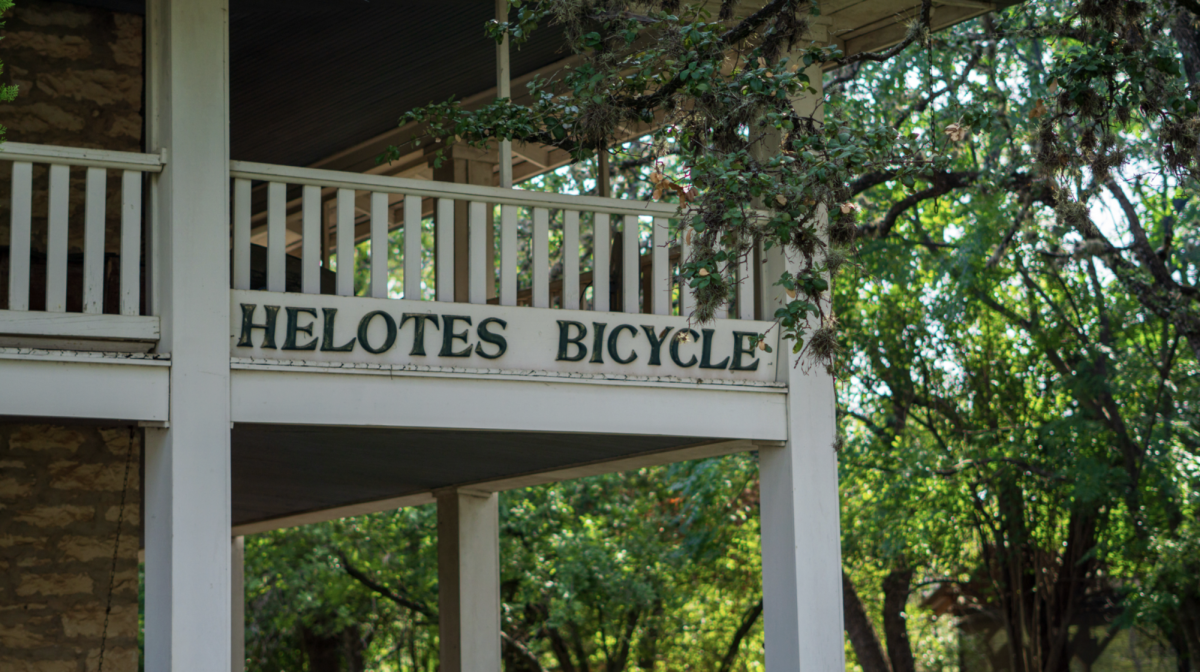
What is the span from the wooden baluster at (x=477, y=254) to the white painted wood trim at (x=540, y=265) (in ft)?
0.84

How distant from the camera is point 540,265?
21.2 ft

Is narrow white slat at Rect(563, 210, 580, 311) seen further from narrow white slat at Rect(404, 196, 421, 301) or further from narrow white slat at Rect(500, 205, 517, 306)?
narrow white slat at Rect(404, 196, 421, 301)

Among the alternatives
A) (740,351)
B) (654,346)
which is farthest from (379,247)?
(740,351)

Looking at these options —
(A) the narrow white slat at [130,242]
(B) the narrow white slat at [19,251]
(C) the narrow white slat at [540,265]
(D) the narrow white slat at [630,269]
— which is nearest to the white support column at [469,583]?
(D) the narrow white slat at [630,269]

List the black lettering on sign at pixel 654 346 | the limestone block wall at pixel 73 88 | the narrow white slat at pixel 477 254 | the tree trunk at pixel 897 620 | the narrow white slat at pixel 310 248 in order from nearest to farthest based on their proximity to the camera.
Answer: the narrow white slat at pixel 310 248, the narrow white slat at pixel 477 254, the black lettering on sign at pixel 654 346, the limestone block wall at pixel 73 88, the tree trunk at pixel 897 620

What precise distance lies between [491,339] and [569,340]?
→ 421 mm

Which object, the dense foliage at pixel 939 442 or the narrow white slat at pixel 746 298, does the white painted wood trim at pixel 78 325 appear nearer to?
the dense foliage at pixel 939 442

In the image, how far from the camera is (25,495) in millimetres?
6992

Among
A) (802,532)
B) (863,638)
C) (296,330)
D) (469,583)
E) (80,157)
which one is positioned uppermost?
(80,157)

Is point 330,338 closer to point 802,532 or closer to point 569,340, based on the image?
point 569,340

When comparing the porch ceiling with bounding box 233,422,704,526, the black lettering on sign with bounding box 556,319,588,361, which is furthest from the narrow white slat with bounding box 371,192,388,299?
the black lettering on sign with bounding box 556,319,588,361

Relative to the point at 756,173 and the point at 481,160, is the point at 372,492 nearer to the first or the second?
the point at 481,160

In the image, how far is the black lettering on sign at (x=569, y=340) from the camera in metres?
6.42

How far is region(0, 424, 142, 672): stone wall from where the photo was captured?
6.93 metres
